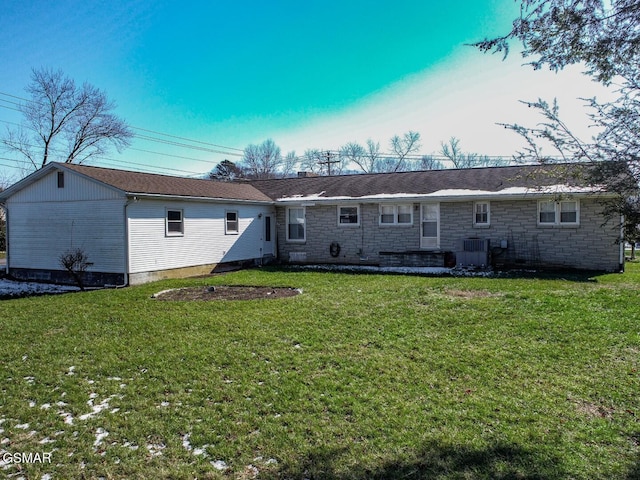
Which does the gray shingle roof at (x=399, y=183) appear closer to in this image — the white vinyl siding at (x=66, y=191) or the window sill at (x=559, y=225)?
the window sill at (x=559, y=225)

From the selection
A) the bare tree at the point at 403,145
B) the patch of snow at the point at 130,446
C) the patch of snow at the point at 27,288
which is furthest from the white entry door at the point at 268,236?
the bare tree at the point at 403,145

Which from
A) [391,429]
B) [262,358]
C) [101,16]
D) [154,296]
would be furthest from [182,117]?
[391,429]

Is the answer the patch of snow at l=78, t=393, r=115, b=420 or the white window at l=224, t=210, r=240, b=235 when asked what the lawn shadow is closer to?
the patch of snow at l=78, t=393, r=115, b=420

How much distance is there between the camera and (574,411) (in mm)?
3668

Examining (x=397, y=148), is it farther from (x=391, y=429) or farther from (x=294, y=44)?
(x=391, y=429)

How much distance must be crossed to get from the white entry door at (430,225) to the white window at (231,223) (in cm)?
684

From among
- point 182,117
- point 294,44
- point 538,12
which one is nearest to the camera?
point 538,12

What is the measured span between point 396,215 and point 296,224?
4183mm

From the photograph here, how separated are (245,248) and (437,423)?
13.1m

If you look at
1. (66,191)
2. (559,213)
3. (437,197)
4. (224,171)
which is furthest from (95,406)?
(224,171)

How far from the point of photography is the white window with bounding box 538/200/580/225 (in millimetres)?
13102

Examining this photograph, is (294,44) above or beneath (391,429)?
above

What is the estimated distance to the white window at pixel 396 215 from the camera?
50.3 ft

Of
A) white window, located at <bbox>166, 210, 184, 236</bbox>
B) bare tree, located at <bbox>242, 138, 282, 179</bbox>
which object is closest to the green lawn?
white window, located at <bbox>166, 210, 184, 236</bbox>
